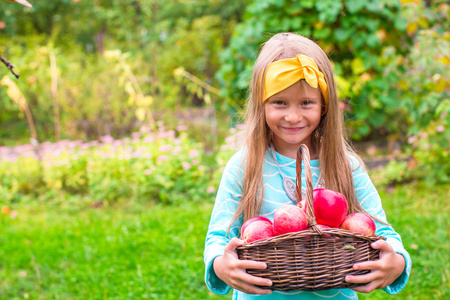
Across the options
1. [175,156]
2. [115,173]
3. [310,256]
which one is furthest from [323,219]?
[115,173]

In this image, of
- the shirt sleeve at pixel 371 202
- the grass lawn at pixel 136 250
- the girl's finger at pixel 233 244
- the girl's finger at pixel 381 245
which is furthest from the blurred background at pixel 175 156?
the girl's finger at pixel 381 245

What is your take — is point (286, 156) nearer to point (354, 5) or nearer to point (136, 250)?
point (136, 250)

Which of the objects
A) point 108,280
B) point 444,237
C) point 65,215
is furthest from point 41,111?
point 444,237

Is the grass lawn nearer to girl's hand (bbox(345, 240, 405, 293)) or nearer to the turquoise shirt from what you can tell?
the turquoise shirt

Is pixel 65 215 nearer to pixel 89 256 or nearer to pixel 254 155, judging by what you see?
pixel 89 256

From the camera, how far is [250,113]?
1569mm

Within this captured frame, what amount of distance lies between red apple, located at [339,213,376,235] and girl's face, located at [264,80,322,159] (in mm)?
332

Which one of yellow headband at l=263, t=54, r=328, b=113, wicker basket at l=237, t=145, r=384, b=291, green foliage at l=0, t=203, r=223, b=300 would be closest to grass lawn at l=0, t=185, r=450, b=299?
green foliage at l=0, t=203, r=223, b=300

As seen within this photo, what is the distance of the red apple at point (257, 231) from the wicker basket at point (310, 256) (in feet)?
0.25

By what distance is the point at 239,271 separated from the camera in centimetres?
115

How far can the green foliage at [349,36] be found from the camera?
15.0ft

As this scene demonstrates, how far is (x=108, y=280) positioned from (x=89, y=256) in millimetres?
450

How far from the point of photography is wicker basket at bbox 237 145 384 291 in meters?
1.08

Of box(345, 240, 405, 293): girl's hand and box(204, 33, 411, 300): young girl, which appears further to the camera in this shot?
box(204, 33, 411, 300): young girl
